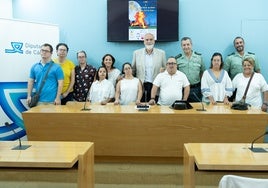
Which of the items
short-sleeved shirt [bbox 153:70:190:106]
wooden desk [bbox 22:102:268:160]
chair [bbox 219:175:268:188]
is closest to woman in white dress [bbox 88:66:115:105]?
short-sleeved shirt [bbox 153:70:190:106]

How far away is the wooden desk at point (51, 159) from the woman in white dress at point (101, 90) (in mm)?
2307

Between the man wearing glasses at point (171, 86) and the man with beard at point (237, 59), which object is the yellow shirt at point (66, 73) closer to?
the man wearing glasses at point (171, 86)


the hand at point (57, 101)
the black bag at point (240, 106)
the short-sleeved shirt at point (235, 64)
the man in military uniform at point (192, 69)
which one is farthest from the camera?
the short-sleeved shirt at point (235, 64)

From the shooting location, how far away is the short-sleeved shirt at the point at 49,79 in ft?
15.6

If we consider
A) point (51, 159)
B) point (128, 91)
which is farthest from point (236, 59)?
point (51, 159)

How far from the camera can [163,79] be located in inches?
180

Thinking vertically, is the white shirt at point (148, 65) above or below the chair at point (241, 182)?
above

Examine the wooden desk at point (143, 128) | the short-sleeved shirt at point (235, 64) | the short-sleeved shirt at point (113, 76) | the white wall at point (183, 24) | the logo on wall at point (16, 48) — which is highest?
the white wall at point (183, 24)

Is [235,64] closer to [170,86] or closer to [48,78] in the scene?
[170,86]

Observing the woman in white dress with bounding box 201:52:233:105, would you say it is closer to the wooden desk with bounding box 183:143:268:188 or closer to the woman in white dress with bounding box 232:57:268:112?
the woman in white dress with bounding box 232:57:268:112

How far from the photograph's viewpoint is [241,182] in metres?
1.48

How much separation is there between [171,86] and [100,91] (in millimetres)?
1035

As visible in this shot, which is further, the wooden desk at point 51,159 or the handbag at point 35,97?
the handbag at point 35,97

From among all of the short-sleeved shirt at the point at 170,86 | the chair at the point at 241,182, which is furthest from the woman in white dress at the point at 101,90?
the chair at the point at 241,182
